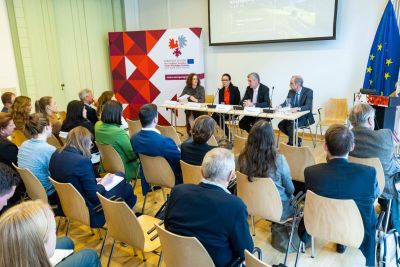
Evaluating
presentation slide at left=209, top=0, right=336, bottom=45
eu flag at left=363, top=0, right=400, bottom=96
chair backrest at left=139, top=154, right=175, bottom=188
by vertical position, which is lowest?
chair backrest at left=139, top=154, right=175, bottom=188

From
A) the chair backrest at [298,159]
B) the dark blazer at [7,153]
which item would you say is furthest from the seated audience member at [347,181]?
the dark blazer at [7,153]

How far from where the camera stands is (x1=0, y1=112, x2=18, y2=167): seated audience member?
2.90 meters

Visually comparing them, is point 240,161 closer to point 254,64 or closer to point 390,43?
point 390,43

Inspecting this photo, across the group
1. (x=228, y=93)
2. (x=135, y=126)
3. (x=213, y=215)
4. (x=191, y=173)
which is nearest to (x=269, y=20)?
(x=228, y=93)

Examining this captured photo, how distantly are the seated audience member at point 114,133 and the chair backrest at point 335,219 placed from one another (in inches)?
79.6

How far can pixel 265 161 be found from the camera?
93.5 inches

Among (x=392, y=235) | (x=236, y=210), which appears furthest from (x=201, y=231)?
(x=392, y=235)

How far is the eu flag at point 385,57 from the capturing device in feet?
15.9

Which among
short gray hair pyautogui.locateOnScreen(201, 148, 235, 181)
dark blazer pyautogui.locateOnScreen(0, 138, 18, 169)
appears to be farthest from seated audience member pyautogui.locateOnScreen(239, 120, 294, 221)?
dark blazer pyautogui.locateOnScreen(0, 138, 18, 169)

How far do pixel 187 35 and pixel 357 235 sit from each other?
553 centimetres

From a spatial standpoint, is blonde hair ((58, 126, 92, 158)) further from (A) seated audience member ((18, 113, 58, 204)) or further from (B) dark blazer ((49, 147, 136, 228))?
(A) seated audience member ((18, 113, 58, 204))

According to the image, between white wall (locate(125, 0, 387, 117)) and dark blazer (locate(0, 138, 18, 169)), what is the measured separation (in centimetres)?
471

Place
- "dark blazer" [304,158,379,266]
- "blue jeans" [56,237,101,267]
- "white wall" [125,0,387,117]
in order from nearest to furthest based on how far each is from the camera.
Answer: "blue jeans" [56,237,101,267] → "dark blazer" [304,158,379,266] → "white wall" [125,0,387,117]

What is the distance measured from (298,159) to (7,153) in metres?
2.65
